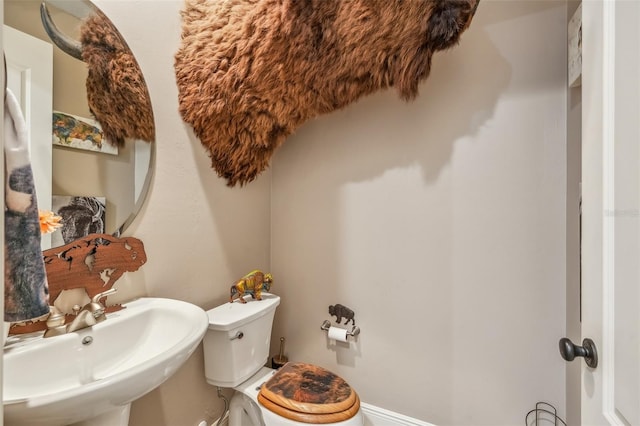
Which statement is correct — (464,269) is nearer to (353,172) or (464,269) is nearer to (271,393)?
(353,172)

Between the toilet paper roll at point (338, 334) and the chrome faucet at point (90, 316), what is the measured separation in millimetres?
1041

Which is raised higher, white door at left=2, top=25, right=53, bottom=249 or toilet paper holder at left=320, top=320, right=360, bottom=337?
white door at left=2, top=25, right=53, bottom=249

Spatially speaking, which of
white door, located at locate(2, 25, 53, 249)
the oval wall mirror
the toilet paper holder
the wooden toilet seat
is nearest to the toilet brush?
the toilet paper holder

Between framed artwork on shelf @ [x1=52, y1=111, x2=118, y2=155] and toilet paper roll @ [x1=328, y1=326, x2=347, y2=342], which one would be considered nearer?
framed artwork on shelf @ [x1=52, y1=111, x2=118, y2=155]

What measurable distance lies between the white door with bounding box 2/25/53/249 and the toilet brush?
1.31 metres

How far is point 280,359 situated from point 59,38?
1760 mm

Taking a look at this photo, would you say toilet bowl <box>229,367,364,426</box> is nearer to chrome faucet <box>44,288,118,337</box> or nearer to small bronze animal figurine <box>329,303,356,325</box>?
small bronze animal figurine <box>329,303,356,325</box>

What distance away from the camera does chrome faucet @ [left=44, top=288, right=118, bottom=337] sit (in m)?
0.83

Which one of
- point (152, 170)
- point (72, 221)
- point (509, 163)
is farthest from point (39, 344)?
point (509, 163)

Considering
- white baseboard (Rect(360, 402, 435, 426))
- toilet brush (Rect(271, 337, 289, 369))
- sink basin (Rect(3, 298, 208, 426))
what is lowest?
white baseboard (Rect(360, 402, 435, 426))

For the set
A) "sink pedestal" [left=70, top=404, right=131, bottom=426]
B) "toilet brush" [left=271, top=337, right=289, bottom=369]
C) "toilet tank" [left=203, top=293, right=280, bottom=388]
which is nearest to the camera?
"sink pedestal" [left=70, top=404, right=131, bottom=426]

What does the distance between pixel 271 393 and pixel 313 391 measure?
0.57ft

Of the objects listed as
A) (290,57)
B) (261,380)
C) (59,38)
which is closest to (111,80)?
(59,38)

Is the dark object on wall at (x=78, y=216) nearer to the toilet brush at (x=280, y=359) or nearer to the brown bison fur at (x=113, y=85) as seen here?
the brown bison fur at (x=113, y=85)
